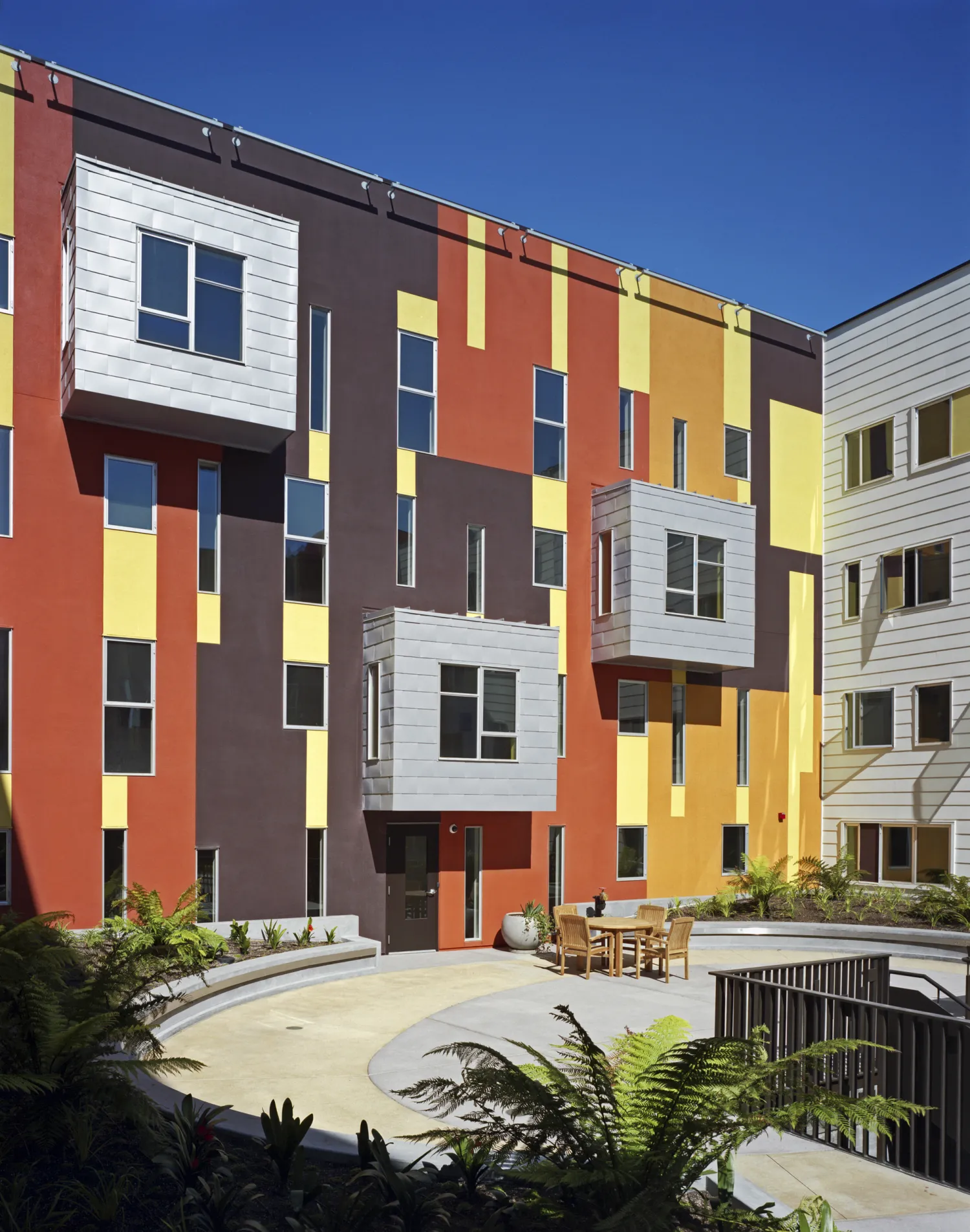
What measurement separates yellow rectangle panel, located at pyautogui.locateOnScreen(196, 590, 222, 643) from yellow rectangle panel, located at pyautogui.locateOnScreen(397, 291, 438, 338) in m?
6.25

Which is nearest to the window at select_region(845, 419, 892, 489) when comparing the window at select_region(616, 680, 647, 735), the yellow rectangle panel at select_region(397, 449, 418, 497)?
the window at select_region(616, 680, 647, 735)

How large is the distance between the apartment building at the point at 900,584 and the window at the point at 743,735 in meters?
2.38

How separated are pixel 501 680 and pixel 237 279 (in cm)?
811

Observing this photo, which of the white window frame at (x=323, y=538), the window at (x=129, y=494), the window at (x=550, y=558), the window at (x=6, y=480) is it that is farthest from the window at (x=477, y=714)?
the window at (x=6, y=480)

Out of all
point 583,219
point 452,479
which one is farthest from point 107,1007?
point 583,219

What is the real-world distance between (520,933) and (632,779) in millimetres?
4370

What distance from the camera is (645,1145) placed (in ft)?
18.6

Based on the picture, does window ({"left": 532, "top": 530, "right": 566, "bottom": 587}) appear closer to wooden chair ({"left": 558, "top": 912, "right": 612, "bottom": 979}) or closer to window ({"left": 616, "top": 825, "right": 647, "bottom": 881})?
window ({"left": 616, "top": 825, "right": 647, "bottom": 881})

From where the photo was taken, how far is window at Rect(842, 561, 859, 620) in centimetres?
2564

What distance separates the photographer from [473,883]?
20469 mm

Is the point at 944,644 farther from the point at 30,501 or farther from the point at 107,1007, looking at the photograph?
the point at 107,1007

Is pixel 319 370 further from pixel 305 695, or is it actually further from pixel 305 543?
pixel 305 695

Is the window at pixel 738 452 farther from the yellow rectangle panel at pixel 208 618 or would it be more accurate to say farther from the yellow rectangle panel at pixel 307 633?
the yellow rectangle panel at pixel 208 618

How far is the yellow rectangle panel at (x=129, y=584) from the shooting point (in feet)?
56.1
